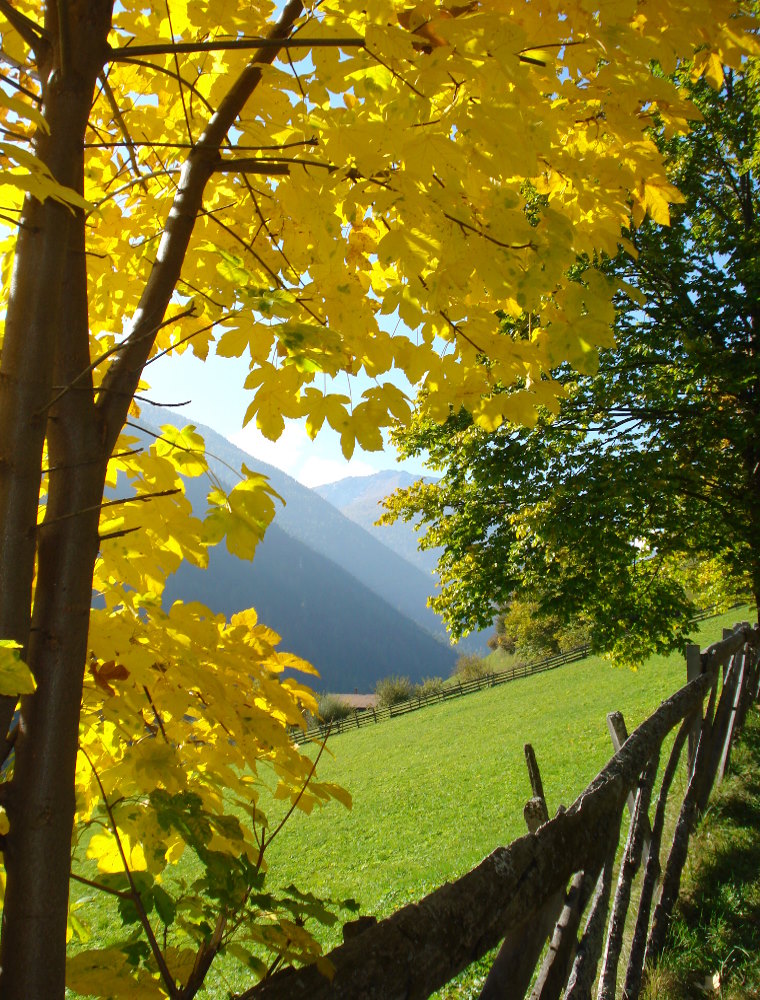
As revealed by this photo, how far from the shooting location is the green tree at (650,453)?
24.4 ft

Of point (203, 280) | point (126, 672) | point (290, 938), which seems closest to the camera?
point (290, 938)

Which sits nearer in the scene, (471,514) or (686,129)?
(686,129)

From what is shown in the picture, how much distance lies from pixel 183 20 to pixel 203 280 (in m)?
0.65

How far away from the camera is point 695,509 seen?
8.15m

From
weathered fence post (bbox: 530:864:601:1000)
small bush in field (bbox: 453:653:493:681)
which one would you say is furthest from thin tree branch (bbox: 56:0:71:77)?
small bush in field (bbox: 453:653:493:681)

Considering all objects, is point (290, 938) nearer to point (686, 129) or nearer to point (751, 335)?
point (686, 129)

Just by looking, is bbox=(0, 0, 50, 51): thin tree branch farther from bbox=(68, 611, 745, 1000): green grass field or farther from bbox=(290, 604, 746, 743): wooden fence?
bbox=(290, 604, 746, 743): wooden fence

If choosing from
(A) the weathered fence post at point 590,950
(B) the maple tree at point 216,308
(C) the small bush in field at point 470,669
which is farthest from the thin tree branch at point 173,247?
(C) the small bush in field at point 470,669

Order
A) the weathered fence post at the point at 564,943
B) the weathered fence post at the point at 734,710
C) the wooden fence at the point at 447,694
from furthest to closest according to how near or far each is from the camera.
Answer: the wooden fence at the point at 447,694 → the weathered fence post at the point at 734,710 → the weathered fence post at the point at 564,943

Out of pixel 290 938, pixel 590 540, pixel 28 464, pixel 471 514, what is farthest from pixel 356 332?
pixel 471 514

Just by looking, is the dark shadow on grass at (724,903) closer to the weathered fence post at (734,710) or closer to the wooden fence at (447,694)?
the weathered fence post at (734,710)

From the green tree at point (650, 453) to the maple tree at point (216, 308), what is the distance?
5683mm

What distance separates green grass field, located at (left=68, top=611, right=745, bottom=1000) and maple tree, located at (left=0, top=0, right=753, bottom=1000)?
1.38m

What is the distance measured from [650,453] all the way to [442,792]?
10.2 metres
